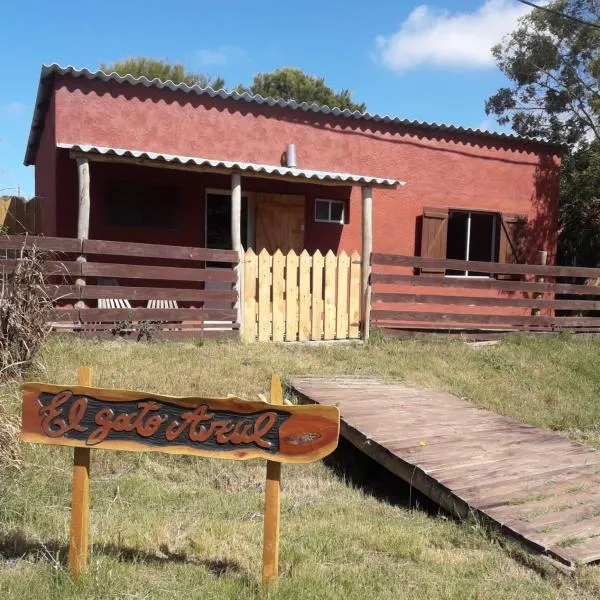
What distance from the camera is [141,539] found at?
3631 mm

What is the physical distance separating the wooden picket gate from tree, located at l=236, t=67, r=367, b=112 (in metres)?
21.8

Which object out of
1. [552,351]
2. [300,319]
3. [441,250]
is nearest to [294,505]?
[300,319]

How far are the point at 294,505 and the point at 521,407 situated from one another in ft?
14.0

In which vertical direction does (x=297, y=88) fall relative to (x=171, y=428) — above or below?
above

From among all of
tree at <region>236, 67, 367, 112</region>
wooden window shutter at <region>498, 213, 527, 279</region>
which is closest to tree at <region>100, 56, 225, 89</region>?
tree at <region>236, 67, 367, 112</region>

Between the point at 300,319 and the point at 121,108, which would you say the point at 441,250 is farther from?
the point at 121,108

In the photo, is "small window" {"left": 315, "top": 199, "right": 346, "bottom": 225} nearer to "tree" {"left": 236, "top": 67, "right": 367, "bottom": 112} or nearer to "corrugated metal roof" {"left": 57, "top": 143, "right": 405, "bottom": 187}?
"corrugated metal roof" {"left": 57, "top": 143, "right": 405, "bottom": 187}

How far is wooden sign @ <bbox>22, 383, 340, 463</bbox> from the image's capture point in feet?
10.1

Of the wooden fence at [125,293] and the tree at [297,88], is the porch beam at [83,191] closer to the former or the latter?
the wooden fence at [125,293]

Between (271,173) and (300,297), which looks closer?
(300,297)

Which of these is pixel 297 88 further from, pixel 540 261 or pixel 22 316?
pixel 22 316

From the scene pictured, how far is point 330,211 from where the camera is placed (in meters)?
12.0

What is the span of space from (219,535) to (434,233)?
969 cm

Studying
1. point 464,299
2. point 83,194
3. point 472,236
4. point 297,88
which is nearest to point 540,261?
point 472,236
